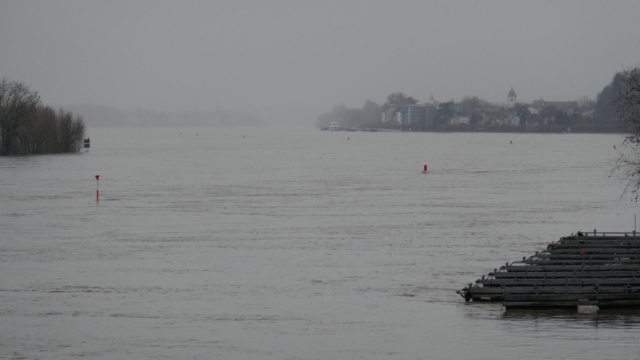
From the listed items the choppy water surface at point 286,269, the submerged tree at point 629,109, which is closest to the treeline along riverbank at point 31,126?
the choppy water surface at point 286,269

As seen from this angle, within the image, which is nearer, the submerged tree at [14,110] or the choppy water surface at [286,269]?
the choppy water surface at [286,269]

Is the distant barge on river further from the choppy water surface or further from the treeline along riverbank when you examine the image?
the treeline along riverbank

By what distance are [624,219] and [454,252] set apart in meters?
14.1

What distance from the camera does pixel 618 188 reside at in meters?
66.9

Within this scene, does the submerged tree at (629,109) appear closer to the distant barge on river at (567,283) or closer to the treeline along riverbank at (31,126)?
the distant barge on river at (567,283)

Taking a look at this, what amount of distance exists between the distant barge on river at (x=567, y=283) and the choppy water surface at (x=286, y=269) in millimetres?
518

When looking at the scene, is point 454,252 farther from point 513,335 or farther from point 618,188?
point 618,188

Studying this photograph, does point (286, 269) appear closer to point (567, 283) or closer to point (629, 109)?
point (567, 283)

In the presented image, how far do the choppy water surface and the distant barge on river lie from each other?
0.52 meters

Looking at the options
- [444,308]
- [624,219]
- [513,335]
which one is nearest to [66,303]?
[444,308]

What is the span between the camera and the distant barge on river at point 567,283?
85.6 ft

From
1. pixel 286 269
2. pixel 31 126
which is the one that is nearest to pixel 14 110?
pixel 31 126

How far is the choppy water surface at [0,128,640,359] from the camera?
76.4ft

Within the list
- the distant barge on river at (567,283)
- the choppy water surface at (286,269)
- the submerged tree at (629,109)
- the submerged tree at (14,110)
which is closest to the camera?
the choppy water surface at (286,269)
